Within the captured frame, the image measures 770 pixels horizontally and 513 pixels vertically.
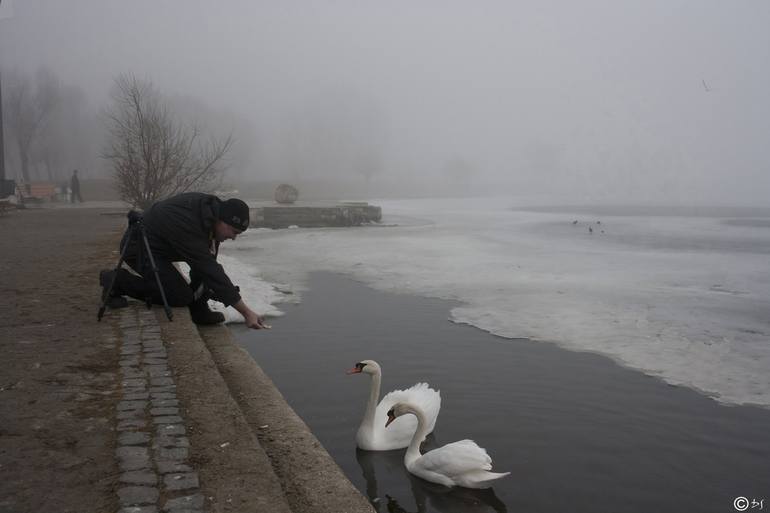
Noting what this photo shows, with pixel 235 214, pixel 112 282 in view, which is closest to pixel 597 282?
pixel 235 214

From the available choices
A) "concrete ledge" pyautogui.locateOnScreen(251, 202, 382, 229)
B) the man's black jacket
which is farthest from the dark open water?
"concrete ledge" pyautogui.locateOnScreen(251, 202, 382, 229)

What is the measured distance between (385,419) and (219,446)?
231cm

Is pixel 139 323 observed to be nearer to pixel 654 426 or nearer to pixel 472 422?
pixel 472 422

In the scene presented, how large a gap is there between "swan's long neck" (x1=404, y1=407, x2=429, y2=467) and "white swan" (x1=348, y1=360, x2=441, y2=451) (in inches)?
1.6

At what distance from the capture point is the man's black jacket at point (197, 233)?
5.69 meters

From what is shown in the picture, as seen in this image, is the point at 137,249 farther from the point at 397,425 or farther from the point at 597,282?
the point at 597,282

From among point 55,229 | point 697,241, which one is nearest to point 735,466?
point 55,229

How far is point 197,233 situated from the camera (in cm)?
589

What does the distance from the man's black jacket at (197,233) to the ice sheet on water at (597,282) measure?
4564 millimetres

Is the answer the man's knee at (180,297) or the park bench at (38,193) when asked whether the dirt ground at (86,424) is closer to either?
the man's knee at (180,297)

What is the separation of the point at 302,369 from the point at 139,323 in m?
1.88

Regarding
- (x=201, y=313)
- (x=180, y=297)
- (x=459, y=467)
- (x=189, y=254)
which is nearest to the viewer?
(x=459, y=467)

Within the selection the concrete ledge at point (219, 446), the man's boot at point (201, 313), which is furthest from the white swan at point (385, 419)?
the man's boot at point (201, 313)

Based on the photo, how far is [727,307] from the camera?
1077cm
